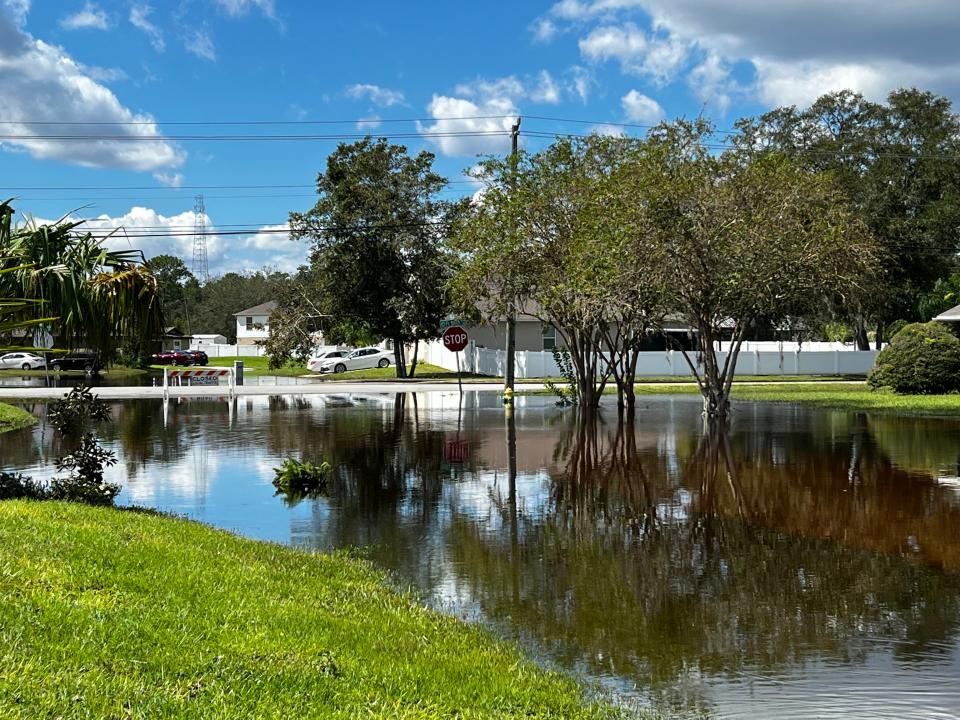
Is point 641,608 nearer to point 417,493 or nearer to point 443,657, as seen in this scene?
point 443,657

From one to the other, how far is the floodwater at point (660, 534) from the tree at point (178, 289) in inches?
3981

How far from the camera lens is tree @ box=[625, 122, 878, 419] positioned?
22984 mm

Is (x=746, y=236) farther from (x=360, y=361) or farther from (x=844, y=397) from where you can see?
(x=360, y=361)

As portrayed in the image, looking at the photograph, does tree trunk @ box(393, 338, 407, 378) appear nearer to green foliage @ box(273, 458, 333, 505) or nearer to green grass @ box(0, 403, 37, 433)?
green grass @ box(0, 403, 37, 433)

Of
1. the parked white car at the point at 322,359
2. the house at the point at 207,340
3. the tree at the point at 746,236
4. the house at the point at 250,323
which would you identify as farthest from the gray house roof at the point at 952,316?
the house at the point at 250,323

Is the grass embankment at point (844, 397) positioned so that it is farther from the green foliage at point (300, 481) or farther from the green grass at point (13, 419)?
the green grass at point (13, 419)

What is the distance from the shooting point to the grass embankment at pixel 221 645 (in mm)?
4883

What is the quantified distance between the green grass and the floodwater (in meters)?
0.78

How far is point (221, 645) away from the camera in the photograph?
18.9 ft

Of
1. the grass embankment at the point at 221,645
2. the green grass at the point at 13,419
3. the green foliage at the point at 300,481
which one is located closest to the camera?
the grass embankment at the point at 221,645

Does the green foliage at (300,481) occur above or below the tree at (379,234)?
below

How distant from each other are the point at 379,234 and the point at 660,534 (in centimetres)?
3563

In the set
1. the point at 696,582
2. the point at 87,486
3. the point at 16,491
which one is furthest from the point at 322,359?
the point at 696,582

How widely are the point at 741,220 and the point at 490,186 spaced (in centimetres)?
839
